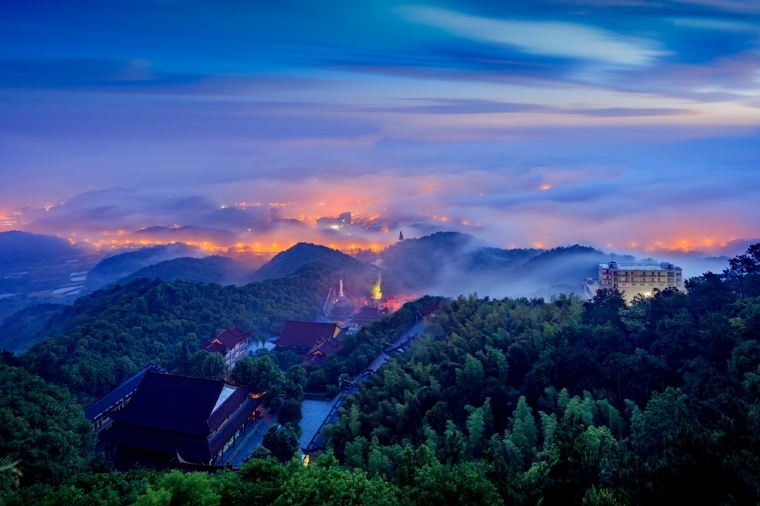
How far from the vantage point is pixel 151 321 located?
36188 millimetres

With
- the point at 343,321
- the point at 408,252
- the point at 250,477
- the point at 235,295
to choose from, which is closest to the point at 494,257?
the point at 408,252

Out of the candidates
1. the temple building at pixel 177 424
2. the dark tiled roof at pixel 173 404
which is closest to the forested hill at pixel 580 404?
the temple building at pixel 177 424

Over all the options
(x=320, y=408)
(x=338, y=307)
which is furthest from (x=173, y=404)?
(x=338, y=307)

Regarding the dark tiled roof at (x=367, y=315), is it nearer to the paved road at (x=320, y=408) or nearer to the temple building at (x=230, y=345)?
the temple building at (x=230, y=345)

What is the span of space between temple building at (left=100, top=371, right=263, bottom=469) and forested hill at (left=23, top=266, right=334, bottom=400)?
7.14 meters

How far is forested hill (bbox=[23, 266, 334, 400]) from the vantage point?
27844 mm

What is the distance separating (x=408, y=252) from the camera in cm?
7506

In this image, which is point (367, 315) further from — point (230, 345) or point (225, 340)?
point (225, 340)

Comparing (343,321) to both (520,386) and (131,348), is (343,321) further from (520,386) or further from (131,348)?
(520,386)

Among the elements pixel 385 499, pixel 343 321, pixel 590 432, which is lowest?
pixel 343 321

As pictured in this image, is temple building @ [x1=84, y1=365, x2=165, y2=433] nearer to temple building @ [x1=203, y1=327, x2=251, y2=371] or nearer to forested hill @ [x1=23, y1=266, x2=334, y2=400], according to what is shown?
forested hill @ [x1=23, y1=266, x2=334, y2=400]

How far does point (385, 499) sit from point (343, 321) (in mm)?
38769

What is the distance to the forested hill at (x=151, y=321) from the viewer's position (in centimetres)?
2784

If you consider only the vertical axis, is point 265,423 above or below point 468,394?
below
